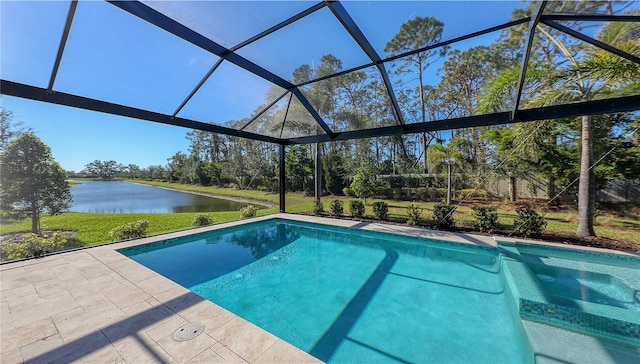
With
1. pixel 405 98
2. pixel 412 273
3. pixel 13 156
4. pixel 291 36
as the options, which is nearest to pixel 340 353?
pixel 412 273

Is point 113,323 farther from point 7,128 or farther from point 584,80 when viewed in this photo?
point 584,80

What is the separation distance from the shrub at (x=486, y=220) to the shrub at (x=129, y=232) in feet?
32.8

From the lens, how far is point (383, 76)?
4.86 metres

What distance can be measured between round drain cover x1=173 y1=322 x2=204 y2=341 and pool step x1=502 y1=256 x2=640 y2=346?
4.22 m

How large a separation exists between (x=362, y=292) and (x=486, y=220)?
17.3ft

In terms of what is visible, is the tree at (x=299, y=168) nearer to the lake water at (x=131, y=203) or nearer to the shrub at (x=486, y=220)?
the lake water at (x=131, y=203)

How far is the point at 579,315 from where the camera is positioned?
114 inches

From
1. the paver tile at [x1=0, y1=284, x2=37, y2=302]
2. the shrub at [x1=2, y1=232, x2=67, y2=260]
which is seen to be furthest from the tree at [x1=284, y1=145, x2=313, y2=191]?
the paver tile at [x1=0, y1=284, x2=37, y2=302]

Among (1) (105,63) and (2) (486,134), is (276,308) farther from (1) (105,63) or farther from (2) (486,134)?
(2) (486,134)

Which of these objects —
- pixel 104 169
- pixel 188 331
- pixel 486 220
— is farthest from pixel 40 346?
pixel 104 169

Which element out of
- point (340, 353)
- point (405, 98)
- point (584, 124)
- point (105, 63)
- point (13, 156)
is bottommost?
point (340, 353)

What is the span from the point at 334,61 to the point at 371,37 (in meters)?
0.94

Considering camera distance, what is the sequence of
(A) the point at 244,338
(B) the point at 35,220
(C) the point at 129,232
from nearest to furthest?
(A) the point at 244,338 → (B) the point at 35,220 → (C) the point at 129,232

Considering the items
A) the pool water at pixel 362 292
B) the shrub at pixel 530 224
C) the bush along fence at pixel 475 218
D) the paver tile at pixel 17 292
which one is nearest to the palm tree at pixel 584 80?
the shrub at pixel 530 224
